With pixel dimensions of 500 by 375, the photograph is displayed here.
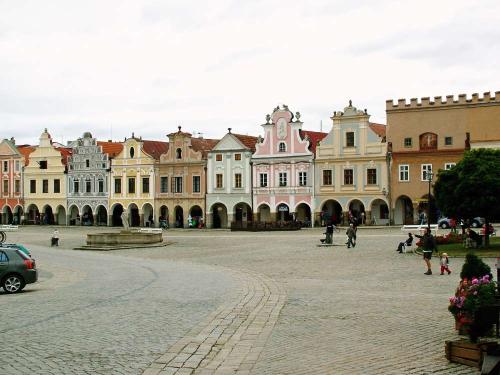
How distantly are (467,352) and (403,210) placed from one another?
171ft

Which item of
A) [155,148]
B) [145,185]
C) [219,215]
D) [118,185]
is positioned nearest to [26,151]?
[118,185]

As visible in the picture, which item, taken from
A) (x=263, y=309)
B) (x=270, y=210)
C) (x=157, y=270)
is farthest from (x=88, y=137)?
(x=263, y=309)

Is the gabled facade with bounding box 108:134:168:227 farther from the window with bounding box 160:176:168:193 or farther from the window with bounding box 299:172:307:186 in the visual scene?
the window with bounding box 299:172:307:186

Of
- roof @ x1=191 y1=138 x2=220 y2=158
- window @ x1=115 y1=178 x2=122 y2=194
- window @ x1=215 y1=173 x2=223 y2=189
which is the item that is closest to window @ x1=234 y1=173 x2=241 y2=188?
window @ x1=215 y1=173 x2=223 y2=189

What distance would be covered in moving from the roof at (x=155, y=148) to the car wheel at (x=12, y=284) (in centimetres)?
5316

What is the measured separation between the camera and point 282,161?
6562cm

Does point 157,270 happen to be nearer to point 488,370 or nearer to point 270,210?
point 488,370

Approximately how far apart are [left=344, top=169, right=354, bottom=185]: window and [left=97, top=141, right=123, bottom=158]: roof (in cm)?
2816

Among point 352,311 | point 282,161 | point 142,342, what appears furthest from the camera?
point 282,161

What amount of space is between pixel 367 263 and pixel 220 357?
18.7 m

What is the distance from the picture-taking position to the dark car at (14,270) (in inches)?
835


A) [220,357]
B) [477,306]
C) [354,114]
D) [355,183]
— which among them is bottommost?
[220,357]

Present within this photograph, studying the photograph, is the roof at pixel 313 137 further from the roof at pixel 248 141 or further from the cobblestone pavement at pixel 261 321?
the cobblestone pavement at pixel 261 321

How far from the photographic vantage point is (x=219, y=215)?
233ft
